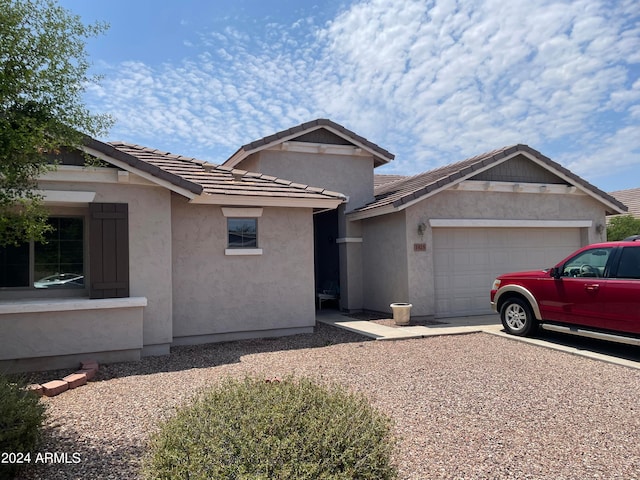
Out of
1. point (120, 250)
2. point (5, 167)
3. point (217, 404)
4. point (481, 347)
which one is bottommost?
point (481, 347)

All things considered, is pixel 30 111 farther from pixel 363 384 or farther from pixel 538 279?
pixel 538 279

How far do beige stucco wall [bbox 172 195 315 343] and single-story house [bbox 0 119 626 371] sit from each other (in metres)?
0.03

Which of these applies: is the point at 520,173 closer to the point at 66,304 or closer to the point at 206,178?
the point at 206,178

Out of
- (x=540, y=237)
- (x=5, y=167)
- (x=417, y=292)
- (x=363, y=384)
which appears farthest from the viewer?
(x=540, y=237)

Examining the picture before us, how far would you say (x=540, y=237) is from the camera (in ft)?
43.9

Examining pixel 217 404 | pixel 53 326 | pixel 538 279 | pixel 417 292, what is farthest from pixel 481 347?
pixel 53 326

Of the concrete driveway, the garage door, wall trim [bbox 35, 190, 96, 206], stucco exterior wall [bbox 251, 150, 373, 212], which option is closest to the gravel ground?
the concrete driveway

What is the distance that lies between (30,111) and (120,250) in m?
4.02

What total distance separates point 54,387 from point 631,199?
30.8 metres

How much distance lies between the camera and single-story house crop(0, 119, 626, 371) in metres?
7.67

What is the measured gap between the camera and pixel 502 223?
41.2ft

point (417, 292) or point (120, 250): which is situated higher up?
point (120, 250)

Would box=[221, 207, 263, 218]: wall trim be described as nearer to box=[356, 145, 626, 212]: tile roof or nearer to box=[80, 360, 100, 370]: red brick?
box=[356, 145, 626, 212]: tile roof

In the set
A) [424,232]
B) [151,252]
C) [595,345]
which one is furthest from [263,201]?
[595,345]
